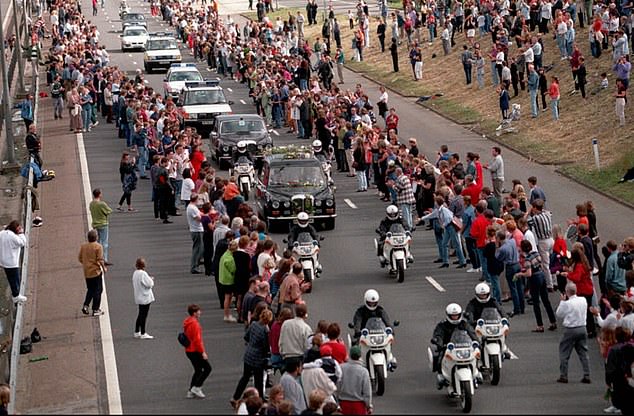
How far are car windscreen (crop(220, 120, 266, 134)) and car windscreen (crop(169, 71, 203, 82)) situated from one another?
13.9 meters

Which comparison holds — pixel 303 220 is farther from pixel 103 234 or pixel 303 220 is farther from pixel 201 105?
pixel 201 105

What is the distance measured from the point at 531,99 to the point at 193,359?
2939cm

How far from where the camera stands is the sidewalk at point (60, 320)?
23000mm

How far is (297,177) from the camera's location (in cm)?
3528

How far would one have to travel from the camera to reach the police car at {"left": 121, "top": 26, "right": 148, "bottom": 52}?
78.9 metres

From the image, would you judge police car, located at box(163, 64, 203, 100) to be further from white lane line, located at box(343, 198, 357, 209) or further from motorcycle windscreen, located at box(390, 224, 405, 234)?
motorcycle windscreen, located at box(390, 224, 405, 234)

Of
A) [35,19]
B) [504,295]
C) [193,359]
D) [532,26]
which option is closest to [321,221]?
[504,295]

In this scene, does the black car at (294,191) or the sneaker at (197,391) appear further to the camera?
the black car at (294,191)

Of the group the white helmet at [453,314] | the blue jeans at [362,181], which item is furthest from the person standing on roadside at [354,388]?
the blue jeans at [362,181]

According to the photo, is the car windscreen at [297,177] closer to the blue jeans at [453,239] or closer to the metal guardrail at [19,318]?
the blue jeans at [453,239]

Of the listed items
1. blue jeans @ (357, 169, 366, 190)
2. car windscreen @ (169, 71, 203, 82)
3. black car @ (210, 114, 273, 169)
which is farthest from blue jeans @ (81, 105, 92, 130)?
blue jeans @ (357, 169, 366, 190)

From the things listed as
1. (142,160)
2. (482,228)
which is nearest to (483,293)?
(482,228)

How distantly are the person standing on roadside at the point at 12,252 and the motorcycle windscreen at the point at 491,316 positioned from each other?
1008cm

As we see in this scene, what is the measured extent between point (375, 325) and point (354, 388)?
2.86 m
